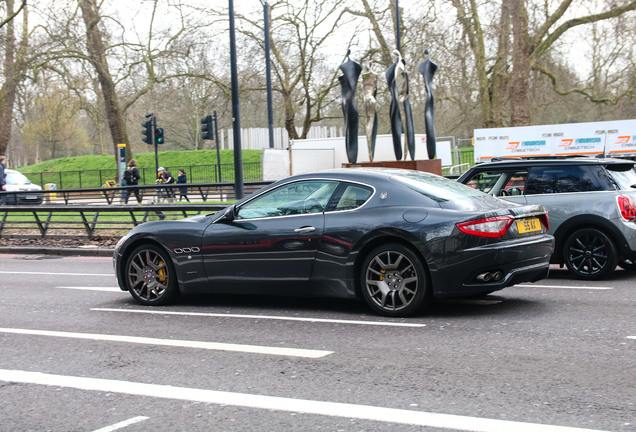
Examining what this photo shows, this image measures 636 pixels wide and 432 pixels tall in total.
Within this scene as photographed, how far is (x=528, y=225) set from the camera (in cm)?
730

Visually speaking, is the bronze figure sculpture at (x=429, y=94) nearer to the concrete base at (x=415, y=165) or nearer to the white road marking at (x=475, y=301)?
the concrete base at (x=415, y=165)

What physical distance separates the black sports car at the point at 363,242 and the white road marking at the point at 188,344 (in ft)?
4.38

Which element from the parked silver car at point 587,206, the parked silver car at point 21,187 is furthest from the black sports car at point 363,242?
the parked silver car at point 21,187

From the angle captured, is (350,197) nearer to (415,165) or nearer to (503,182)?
(503,182)

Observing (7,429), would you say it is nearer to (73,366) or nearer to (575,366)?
(73,366)

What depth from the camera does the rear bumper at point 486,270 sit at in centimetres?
683

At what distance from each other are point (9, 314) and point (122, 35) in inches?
1088

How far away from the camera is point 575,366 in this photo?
17.4 feet

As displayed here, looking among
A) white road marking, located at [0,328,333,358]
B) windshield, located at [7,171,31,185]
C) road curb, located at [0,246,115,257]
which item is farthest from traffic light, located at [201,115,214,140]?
white road marking, located at [0,328,333,358]

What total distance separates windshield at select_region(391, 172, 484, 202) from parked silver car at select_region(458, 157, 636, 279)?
2.51 meters

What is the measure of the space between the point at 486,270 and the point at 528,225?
760 millimetres

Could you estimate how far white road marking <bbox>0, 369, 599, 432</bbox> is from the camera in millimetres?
4086

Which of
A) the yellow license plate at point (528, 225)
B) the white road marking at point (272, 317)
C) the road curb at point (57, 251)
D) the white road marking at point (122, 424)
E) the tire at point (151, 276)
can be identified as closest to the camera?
the white road marking at point (122, 424)

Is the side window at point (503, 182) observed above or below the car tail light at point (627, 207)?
above
